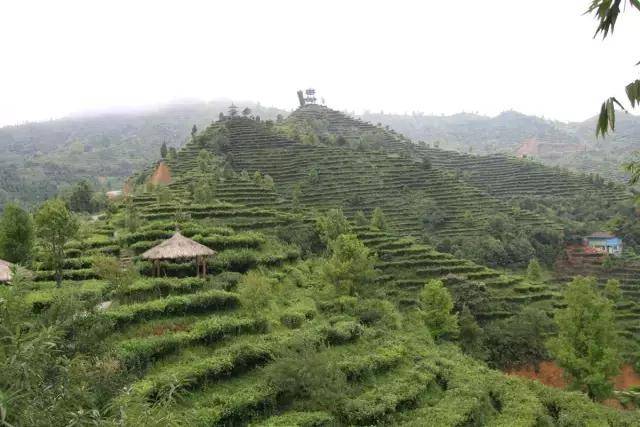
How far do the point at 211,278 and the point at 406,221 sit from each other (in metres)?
33.9

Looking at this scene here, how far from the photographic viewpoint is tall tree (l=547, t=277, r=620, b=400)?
82.4 ft

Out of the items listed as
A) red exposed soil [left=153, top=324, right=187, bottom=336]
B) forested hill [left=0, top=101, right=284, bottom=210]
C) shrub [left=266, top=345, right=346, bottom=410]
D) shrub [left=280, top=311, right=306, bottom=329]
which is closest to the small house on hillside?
shrub [left=280, top=311, right=306, bottom=329]

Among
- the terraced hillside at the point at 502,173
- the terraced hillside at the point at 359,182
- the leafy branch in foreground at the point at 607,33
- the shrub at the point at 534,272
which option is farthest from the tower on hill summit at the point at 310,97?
the leafy branch in foreground at the point at 607,33

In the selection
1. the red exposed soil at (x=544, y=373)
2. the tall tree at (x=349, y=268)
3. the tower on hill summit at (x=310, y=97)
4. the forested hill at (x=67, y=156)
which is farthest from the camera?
the tower on hill summit at (x=310, y=97)

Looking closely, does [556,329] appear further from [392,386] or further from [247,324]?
[247,324]

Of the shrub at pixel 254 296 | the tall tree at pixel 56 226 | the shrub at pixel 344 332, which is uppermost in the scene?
the tall tree at pixel 56 226

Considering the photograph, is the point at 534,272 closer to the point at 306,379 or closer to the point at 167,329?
the point at 306,379

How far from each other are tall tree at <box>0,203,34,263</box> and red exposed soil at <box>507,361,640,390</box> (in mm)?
28564

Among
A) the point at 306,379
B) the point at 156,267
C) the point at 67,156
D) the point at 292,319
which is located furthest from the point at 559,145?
the point at 306,379

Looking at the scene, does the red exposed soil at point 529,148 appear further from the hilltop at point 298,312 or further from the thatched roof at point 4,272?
the thatched roof at point 4,272

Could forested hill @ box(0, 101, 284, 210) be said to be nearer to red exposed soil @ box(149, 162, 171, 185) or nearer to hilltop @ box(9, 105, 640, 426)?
red exposed soil @ box(149, 162, 171, 185)

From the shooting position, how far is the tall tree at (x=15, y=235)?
24500 mm

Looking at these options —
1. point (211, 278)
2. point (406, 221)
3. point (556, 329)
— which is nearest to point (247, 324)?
point (211, 278)

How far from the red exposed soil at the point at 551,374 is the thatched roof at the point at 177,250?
21001 mm
